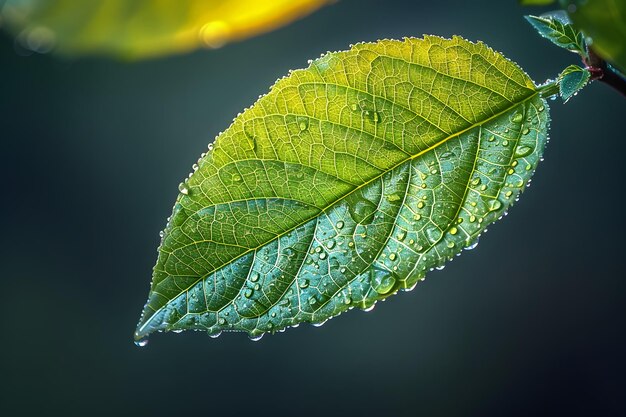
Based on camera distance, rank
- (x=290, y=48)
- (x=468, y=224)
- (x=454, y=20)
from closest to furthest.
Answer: (x=468, y=224) → (x=454, y=20) → (x=290, y=48)

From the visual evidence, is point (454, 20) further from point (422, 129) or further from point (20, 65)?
point (422, 129)

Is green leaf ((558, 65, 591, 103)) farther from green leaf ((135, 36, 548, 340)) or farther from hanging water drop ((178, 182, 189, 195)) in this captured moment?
hanging water drop ((178, 182, 189, 195))

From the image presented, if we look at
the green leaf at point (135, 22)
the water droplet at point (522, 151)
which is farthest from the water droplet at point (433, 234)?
the green leaf at point (135, 22)

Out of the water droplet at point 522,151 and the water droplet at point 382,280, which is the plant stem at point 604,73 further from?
the water droplet at point 382,280

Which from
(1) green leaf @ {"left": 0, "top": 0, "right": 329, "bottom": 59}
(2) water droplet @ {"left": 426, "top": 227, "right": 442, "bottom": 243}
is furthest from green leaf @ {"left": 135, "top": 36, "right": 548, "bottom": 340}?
(1) green leaf @ {"left": 0, "top": 0, "right": 329, "bottom": 59}

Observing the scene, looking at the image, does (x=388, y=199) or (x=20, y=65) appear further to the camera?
(x=20, y=65)

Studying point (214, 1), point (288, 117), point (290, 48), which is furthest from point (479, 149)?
point (290, 48)

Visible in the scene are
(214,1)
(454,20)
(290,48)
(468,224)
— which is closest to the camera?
(214,1)
